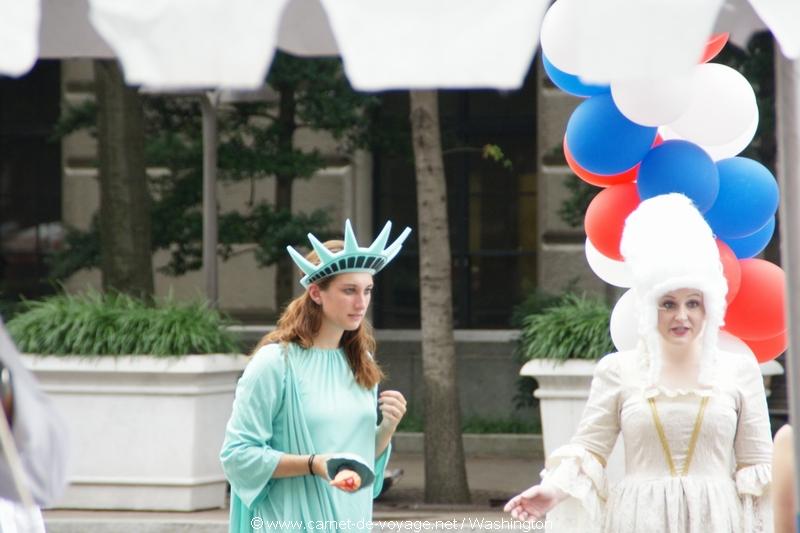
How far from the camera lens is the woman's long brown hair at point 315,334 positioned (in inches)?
213

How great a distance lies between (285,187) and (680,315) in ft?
30.5

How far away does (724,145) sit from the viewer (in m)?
6.18

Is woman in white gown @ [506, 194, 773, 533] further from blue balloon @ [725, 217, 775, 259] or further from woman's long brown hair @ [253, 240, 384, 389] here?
blue balloon @ [725, 217, 775, 259]

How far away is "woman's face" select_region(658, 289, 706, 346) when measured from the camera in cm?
488

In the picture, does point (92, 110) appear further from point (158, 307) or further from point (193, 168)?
point (158, 307)

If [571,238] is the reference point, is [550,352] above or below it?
below

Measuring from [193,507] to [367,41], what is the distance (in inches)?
292

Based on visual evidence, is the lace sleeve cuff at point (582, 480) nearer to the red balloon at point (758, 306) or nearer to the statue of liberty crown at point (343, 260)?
the statue of liberty crown at point (343, 260)

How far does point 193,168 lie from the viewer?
44.9 ft

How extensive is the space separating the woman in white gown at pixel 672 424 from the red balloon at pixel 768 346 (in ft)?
3.42

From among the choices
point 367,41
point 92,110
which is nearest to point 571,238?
point 92,110

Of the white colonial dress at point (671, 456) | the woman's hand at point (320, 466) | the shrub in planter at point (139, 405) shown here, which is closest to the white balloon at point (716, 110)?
the white colonial dress at point (671, 456)

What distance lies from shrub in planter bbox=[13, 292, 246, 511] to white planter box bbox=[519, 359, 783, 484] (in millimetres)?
2212

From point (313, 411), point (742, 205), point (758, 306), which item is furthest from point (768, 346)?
point (313, 411)
